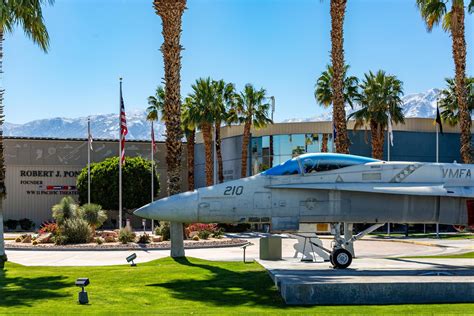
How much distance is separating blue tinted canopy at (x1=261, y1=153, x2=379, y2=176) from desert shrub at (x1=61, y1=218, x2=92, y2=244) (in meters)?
23.9

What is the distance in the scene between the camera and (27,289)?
16047 mm

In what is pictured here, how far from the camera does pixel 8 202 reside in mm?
72375

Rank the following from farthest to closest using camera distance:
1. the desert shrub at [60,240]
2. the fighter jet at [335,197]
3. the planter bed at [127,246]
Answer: the desert shrub at [60,240], the planter bed at [127,246], the fighter jet at [335,197]

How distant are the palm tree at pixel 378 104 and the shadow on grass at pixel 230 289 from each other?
39.8m

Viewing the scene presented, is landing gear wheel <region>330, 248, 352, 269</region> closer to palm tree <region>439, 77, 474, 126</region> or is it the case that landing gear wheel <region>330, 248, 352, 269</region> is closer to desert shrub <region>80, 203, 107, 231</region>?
desert shrub <region>80, 203, 107, 231</region>

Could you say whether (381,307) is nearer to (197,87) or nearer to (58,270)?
(58,270)

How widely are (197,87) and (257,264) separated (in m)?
40.2

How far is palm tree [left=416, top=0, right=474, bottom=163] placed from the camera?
1411 inches

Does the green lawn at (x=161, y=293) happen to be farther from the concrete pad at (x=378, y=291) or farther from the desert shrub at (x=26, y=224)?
the desert shrub at (x=26, y=224)

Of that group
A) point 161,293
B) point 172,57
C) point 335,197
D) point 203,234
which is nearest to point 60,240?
point 203,234

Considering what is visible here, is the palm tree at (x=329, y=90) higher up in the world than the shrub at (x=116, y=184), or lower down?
higher up

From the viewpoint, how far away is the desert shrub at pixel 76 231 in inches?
1539

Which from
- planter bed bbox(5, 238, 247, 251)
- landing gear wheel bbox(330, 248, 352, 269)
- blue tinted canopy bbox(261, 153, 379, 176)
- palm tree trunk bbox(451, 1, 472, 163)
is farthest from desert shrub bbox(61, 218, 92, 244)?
landing gear wheel bbox(330, 248, 352, 269)

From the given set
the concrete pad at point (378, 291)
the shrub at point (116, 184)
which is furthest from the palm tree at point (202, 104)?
the concrete pad at point (378, 291)
